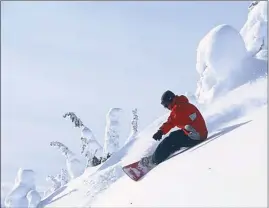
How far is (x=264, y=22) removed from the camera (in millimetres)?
21531

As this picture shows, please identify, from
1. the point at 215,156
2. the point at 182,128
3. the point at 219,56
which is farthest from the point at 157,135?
the point at 219,56

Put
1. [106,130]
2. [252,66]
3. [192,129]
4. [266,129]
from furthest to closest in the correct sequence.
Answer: [106,130] < [252,66] < [192,129] < [266,129]

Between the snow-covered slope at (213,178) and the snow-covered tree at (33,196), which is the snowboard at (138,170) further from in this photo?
the snow-covered tree at (33,196)

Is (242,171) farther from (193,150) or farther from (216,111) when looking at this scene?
(216,111)

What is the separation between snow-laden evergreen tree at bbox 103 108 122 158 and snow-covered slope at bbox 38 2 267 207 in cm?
770

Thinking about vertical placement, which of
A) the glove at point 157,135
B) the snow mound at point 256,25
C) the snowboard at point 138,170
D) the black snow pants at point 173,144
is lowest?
the snowboard at point 138,170

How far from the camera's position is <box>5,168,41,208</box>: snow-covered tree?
2446 cm

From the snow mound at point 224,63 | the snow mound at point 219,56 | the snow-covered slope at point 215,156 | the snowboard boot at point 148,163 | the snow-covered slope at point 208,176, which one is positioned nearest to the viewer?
the snow-covered slope at point 208,176

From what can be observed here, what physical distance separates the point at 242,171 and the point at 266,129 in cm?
120

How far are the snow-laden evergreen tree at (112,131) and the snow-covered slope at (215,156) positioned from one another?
770 cm

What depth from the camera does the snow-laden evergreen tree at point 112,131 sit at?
73.0 ft

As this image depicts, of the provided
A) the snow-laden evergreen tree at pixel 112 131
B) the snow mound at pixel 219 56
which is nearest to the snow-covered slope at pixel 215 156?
the snow mound at pixel 219 56

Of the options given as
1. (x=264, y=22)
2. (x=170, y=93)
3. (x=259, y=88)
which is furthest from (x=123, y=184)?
(x=264, y=22)

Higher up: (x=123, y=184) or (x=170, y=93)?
(x=170, y=93)
